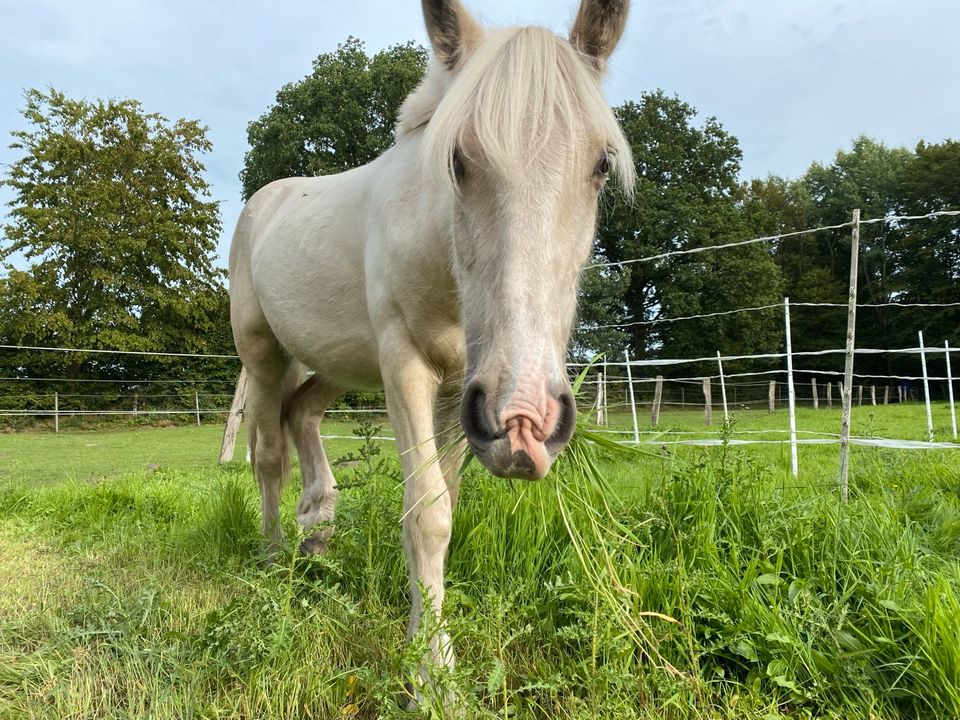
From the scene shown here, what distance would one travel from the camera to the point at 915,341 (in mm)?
32688

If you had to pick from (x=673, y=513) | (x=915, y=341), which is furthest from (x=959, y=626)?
(x=915, y=341)

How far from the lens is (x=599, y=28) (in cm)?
212

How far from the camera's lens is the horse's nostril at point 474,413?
1.49 meters

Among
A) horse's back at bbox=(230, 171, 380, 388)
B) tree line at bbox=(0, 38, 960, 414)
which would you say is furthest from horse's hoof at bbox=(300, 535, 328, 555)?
tree line at bbox=(0, 38, 960, 414)

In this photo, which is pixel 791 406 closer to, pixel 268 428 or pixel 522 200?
pixel 268 428

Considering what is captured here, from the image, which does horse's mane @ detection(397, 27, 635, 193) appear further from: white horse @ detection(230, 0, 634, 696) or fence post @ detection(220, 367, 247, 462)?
fence post @ detection(220, 367, 247, 462)

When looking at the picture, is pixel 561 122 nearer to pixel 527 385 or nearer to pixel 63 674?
pixel 527 385

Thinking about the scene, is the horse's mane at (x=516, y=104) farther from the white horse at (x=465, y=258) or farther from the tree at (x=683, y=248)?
the tree at (x=683, y=248)

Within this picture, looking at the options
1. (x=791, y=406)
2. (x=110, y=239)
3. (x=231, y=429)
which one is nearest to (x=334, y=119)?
(x=110, y=239)

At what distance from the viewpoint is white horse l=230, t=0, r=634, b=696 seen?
1505 mm

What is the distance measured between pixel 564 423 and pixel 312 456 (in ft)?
8.68

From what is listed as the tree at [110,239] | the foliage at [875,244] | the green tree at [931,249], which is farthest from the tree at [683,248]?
the tree at [110,239]

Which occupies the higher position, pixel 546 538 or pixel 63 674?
pixel 546 538

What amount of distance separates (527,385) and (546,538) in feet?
4.94
